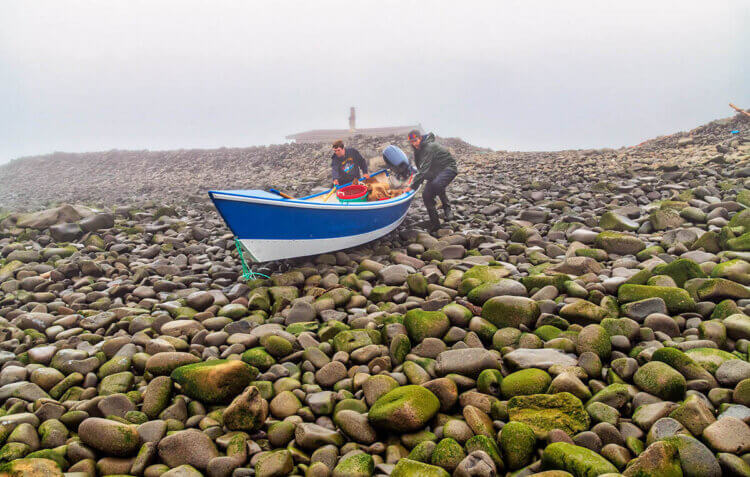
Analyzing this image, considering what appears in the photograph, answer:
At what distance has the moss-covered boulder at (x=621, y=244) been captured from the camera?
6.95 metres

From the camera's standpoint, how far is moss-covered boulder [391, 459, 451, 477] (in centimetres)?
274

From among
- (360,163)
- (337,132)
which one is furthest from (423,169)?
(337,132)

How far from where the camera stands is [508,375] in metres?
3.88

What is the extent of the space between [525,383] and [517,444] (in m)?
0.72

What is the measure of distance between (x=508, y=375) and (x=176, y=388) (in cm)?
313

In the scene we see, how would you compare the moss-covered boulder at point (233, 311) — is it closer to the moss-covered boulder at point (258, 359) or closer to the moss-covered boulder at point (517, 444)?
the moss-covered boulder at point (258, 359)

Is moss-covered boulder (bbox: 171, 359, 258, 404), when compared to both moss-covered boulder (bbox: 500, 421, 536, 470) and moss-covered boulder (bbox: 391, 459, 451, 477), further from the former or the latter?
moss-covered boulder (bbox: 500, 421, 536, 470)

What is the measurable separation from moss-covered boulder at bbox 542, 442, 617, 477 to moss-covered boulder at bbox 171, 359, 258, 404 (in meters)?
2.62

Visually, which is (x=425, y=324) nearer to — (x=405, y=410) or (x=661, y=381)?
(x=405, y=410)

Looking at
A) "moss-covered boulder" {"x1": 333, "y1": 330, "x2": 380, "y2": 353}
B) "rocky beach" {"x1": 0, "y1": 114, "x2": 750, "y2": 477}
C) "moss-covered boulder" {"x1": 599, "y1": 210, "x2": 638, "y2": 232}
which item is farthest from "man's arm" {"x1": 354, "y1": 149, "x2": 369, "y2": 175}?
"moss-covered boulder" {"x1": 333, "y1": 330, "x2": 380, "y2": 353}

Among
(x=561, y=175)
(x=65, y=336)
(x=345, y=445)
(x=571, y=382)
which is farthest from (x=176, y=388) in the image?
(x=561, y=175)

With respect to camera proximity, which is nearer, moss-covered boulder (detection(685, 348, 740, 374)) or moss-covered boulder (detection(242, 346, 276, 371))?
moss-covered boulder (detection(685, 348, 740, 374))

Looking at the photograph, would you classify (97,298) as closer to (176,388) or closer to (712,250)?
(176,388)

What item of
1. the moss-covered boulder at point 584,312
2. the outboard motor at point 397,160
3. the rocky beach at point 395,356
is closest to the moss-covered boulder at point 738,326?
the rocky beach at point 395,356
